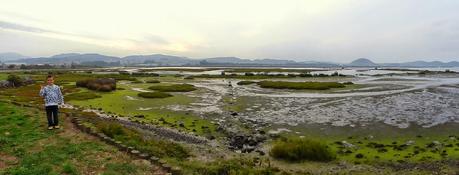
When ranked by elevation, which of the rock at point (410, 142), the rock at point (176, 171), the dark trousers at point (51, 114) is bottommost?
the rock at point (410, 142)

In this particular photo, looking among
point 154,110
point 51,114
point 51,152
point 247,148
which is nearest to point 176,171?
point 51,152

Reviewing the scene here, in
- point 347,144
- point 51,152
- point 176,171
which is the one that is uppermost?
point 51,152

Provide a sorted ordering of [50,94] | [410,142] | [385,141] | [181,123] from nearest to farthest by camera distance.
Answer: [50,94], [410,142], [385,141], [181,123]

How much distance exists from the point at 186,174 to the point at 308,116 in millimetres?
23346

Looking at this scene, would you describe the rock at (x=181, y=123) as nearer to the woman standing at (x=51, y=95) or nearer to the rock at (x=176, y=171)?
the woman standing at (x=51, y=95)

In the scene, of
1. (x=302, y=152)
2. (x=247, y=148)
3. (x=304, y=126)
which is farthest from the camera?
(x=304, y=126)

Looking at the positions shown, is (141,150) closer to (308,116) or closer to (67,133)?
(67,133)

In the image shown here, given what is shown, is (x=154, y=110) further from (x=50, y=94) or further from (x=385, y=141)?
(x=385, y=141)

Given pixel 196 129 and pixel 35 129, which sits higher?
pixel 35 129

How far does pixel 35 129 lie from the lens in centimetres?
2072

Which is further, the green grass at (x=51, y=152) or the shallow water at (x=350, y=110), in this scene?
the shallow water at (x=350, y=110)

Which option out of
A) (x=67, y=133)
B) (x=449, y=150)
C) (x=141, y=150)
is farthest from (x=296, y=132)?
(x=67, y=133)

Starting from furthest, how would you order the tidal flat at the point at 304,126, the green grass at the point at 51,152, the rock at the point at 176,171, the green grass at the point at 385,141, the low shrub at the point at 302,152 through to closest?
the green grass at the point at 385,141 < the low shrub at the point at 302,152 < the tidal flat at the point at 304,126 < the rock at the point at 176,171 < the green grass at the point at 51,152

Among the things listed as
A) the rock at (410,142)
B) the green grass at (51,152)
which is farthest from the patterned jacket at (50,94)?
the rock at (410,142)
